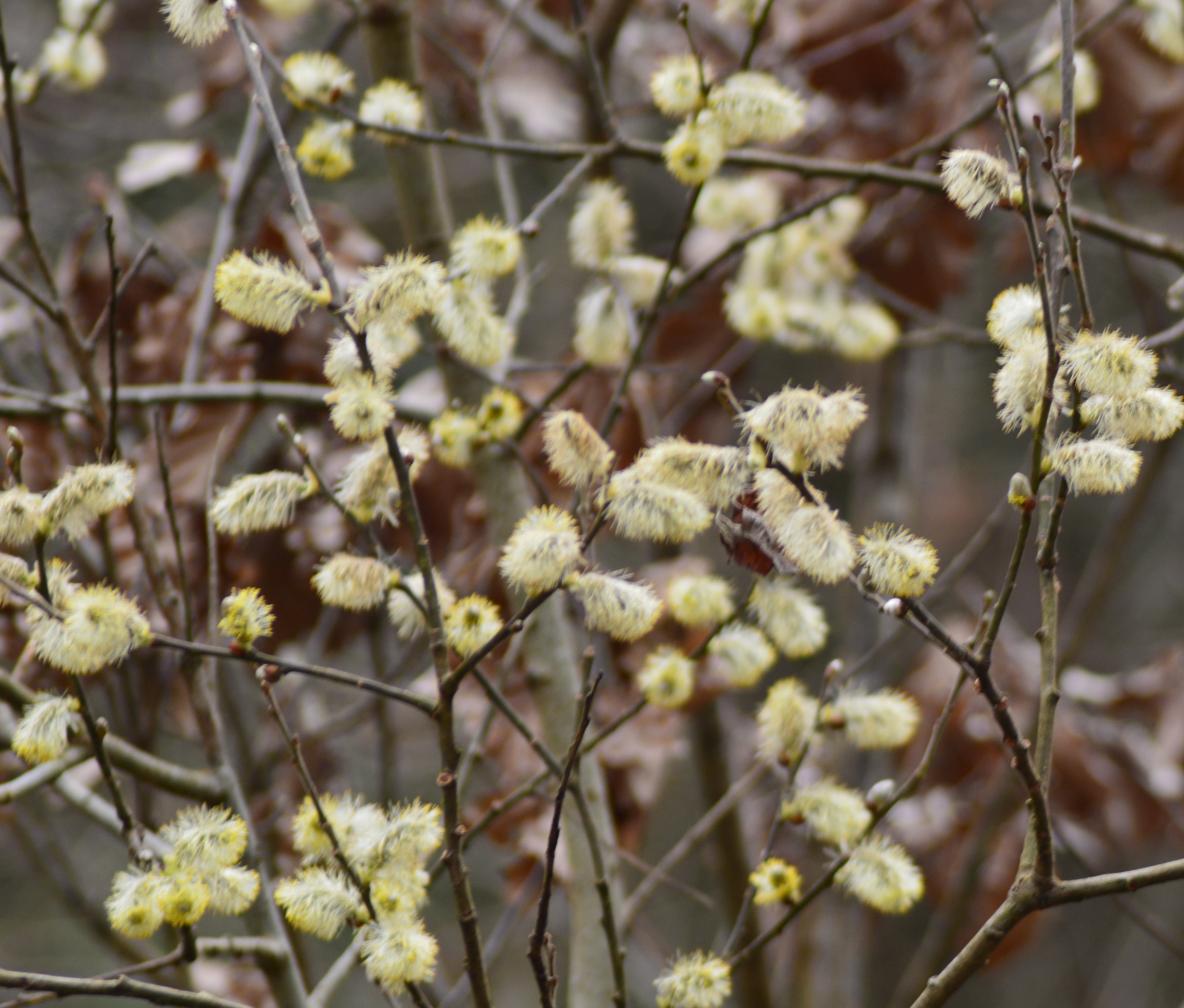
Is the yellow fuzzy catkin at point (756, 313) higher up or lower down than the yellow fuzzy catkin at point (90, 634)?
higher up

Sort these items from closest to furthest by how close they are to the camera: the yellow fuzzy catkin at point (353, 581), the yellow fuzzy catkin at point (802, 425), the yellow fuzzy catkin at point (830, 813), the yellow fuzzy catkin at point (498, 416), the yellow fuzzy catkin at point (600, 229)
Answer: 1. the yellow fuzzy catkin at point (802, 425)
2. the yellow fuzzy catkin at point (353, 581)
3. the yellow fuzzy catkin at point (830, 813)
4. the yellow fuzzy catkin at point (498, 416)
5. the yellow fuzzy catkin at point (600, 229)

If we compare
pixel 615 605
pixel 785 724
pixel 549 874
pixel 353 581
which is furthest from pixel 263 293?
pixel 785 724

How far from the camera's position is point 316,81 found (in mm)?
1019

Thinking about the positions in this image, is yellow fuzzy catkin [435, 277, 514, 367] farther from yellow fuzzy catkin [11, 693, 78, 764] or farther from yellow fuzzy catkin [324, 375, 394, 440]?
yellow fuzzy catkin [11, 693, 78, 764]

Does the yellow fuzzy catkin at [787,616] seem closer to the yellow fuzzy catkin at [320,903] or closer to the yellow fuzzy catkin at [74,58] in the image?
the yellow fuzzy catkin at [320,903]

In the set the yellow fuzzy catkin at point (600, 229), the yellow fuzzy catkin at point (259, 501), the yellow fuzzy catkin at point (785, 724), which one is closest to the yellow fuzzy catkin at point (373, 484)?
the yellow fuzzy catkin at point (259, 501)

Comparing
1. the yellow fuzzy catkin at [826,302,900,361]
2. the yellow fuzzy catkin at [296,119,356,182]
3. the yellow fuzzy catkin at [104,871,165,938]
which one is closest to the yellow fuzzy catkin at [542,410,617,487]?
the yellow fuzzy catkin at [104,871,165,938]

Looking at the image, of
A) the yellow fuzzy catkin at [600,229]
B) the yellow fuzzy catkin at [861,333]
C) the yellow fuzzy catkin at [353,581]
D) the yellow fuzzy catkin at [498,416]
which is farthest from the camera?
the yellow fuzzy catkin at [861,333]

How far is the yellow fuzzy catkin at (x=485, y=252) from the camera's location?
83 cm

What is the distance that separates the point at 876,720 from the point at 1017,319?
0.34 metres

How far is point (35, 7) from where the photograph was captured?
4023 mm

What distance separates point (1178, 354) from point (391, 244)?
2.91 meters

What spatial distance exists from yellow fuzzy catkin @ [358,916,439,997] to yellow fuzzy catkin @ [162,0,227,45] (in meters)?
0.64

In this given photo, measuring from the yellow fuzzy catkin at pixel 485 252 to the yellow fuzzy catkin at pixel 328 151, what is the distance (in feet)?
0.67
